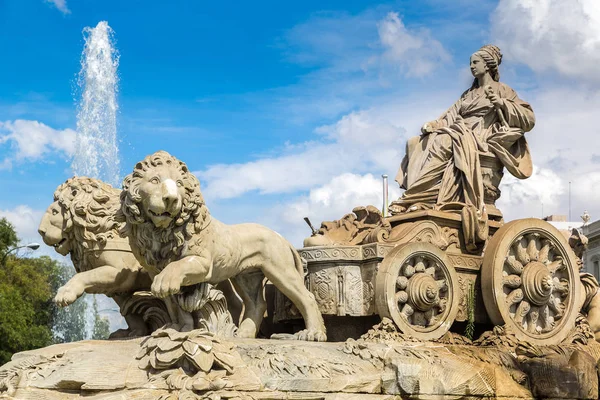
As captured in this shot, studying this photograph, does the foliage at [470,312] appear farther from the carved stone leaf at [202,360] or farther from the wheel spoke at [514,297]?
the carved stone leaf at [202,360]

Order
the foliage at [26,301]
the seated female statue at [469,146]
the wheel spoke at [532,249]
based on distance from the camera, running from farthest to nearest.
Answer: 1. the foliage at [26,301]
2. the seated female statue at [469,146]
3. the wheel spoke at [532,249]

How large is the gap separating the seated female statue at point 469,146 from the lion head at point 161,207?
314 centimetres

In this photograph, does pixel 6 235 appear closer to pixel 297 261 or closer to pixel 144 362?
pixel 297 261

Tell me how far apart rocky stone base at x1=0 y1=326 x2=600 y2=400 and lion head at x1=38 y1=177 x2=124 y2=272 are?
1351 millimetres

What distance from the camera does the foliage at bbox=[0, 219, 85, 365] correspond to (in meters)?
29.2

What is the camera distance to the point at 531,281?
1091 centimetres

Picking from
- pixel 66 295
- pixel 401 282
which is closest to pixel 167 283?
pixel 66 295

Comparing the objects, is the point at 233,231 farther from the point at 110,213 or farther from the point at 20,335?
the point at 20,335

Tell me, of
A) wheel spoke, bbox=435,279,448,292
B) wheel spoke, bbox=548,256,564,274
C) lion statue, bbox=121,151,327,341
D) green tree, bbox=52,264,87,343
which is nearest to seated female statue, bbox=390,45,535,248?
wheel spoke, bbox=435,279,448,292

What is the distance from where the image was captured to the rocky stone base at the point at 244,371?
331 inches

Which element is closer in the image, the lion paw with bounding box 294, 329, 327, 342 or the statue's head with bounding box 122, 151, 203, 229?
the statue's head with bounding box 122, 151, 203, 229

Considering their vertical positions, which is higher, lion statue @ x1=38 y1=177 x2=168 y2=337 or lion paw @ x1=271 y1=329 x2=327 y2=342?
lion statue @ x1=38 y1=177 x2=168 y2=337

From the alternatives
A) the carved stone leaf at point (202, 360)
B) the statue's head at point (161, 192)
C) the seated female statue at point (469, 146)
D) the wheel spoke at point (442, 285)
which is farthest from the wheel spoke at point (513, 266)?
the carved stone leaf at point (202, 360)

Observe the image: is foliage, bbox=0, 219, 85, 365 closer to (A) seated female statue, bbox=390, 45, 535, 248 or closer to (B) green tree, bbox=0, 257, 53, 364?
(B) green tree, bbox=0, 257, 53, 364
